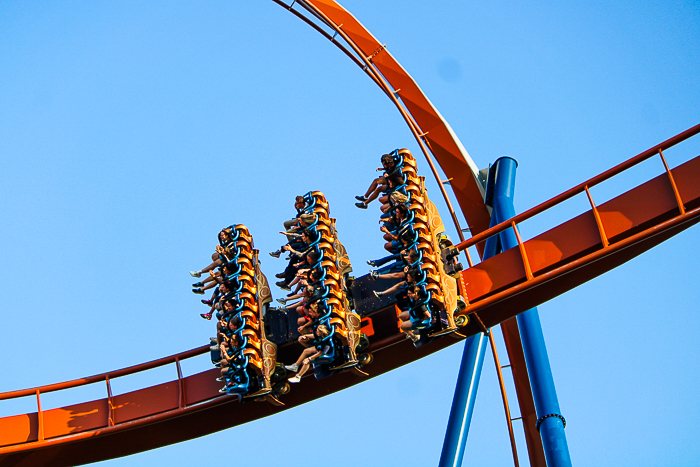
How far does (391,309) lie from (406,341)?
413 mm

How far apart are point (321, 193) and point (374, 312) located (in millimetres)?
1585

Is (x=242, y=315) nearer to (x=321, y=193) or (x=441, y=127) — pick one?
(x=321, y=193)

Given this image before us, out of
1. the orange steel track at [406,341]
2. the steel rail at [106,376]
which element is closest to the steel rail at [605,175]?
the orange steel track at [406,341]

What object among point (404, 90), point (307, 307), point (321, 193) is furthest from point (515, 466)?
point (404, 90)

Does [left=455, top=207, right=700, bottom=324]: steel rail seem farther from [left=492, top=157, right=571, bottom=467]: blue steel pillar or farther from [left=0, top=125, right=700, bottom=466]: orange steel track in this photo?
[left=492, top=157, right=571, bottom=467]: blue steel pillar

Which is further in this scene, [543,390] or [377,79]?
[377,79]

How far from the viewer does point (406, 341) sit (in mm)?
8031

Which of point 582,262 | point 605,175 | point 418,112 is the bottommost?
point 582,262

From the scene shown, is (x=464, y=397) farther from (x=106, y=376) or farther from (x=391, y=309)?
(x=106, y=376)

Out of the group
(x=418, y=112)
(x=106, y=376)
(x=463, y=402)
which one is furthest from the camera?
(x=418, y=112)

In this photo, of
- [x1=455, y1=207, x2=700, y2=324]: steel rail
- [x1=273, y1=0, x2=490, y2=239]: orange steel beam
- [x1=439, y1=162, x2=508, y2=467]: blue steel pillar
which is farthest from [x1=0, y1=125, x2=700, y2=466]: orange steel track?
[x1=273, y1=0, x2=490, y2=239]: orange steel beam

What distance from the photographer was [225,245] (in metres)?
9.16

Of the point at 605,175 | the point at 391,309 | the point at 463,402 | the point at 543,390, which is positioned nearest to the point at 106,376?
the point at 391,309

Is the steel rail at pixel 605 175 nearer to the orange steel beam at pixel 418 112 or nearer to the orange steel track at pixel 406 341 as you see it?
the orange steel track at pixel 406 341
